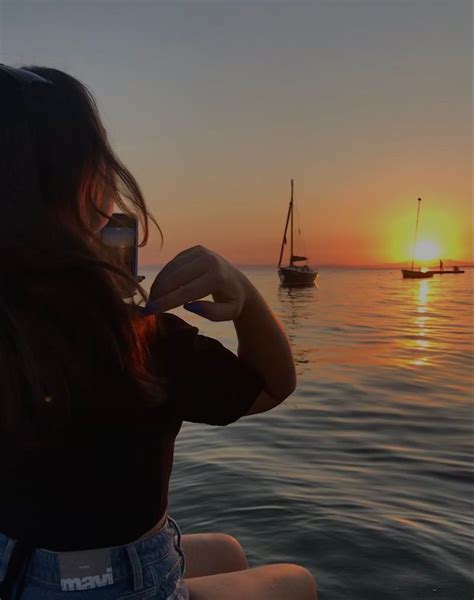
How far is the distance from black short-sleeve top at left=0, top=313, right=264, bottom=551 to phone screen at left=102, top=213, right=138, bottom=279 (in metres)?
0.19

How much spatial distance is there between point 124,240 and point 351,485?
11.9 feet

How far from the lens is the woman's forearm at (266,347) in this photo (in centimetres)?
152

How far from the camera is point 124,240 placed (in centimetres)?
145

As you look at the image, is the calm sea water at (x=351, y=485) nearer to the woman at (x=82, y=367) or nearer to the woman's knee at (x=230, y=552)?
the woman's knee at (x=230, y=552)

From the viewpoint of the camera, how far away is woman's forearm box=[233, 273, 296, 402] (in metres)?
1.52

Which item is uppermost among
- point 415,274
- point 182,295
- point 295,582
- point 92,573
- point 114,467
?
point 182,295

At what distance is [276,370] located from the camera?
5.16 feet

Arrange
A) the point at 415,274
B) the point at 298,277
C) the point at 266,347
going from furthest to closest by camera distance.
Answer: the point at 415,274 → the point at 298,277 → the point at 266,347

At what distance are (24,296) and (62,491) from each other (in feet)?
1.39

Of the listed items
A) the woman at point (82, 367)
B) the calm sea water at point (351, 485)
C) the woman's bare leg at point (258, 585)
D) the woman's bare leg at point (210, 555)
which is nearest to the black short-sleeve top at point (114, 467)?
the woman at point (82, 367)

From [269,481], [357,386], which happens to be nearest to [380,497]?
[269,481]

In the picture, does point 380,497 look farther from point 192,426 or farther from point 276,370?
point 276,370

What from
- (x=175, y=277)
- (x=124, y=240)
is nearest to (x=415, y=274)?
(x=124, y=240)

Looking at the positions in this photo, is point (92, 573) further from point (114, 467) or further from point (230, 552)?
point (230, 552)
